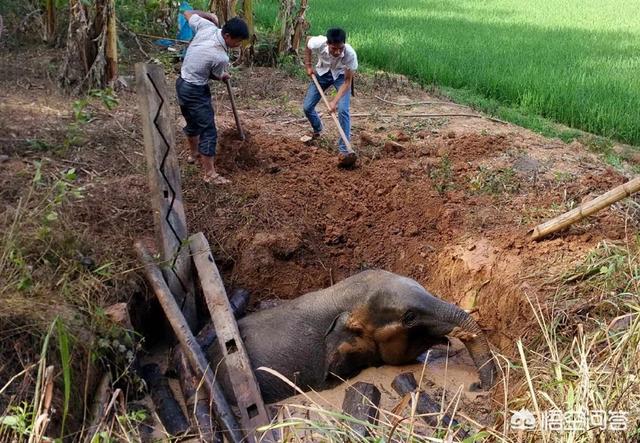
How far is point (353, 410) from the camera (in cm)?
438

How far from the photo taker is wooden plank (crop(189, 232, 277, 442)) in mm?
4375

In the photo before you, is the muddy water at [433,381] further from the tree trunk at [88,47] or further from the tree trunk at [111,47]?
the tree trunk at [111,47]

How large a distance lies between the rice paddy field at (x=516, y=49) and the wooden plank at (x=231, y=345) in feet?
19.1

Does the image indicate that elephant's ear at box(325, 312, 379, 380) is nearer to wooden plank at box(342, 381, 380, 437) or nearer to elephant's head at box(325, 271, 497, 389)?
elephant's head at box(325, 271, 497, 389)

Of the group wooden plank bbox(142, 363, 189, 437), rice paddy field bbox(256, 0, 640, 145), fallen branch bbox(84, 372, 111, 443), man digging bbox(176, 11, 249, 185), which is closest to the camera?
fallen branch bbox(84, 372, 111, 443)

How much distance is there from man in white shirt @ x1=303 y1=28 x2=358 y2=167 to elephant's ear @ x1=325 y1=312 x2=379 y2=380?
2391mm

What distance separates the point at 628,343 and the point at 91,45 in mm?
7028

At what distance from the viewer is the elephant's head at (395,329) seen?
15.5 feet

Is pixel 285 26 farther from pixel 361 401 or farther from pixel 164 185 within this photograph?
pixel 361 401

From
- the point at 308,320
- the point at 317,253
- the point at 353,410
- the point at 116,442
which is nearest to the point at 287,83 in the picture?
the point at 317,253

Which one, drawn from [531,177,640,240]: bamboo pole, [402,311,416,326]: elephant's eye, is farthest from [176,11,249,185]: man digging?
[531,177,640,240]: bamboo pole

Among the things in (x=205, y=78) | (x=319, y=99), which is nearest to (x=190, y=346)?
(x=205, y=78)

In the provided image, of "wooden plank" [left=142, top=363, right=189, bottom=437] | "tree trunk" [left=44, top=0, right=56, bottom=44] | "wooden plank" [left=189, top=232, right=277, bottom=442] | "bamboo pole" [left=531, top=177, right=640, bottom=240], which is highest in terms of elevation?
"tree trunk" [left=44, top=0, right=56, bottom=44]

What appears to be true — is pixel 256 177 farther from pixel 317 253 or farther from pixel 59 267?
pixel 59 267
